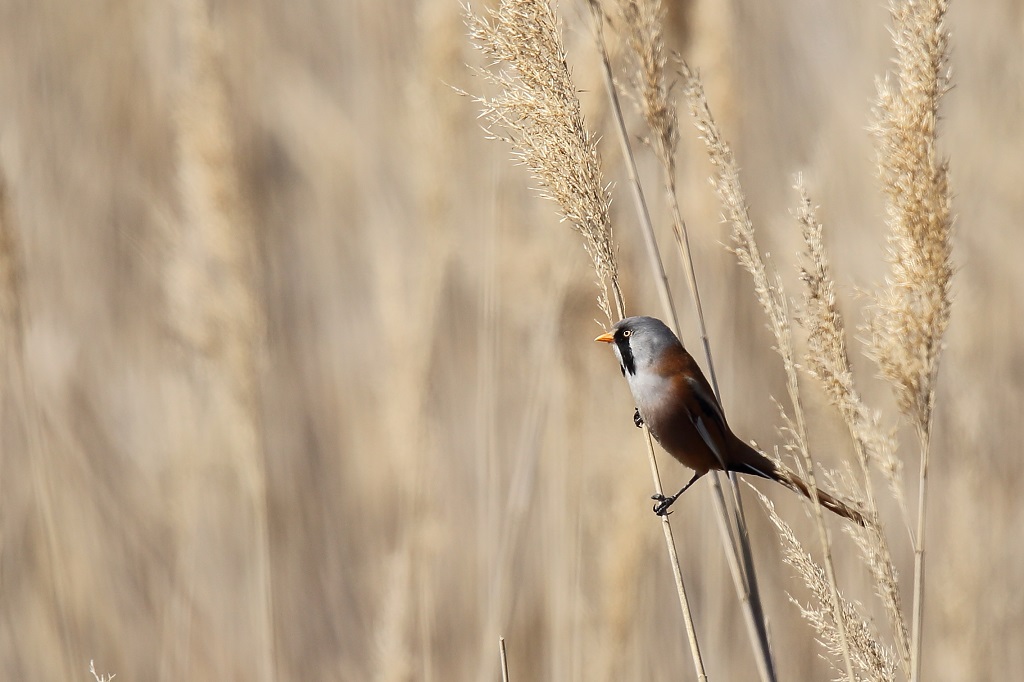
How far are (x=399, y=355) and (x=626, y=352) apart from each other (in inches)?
42.1

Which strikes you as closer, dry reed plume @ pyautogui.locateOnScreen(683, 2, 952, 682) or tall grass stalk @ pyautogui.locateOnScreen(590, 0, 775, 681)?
dry reed plume @ pyautogui.locateOnScreen(683, 2, 952, 682)

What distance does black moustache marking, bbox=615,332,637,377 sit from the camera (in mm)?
1472

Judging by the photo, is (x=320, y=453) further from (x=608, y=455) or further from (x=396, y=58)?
(x=396, y=58)

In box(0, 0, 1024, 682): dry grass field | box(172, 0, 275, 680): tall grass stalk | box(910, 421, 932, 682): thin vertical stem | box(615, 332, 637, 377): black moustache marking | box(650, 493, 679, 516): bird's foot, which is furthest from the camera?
box(0, 0, 1024, 682): dry grass field

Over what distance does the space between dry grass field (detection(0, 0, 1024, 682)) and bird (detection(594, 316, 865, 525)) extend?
0.67m

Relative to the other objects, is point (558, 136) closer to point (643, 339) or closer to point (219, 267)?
point (643, 339)

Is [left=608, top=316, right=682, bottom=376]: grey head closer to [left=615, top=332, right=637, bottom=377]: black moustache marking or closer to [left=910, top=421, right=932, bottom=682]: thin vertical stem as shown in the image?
[left=615, top=332, right=637, bottom=377]: black moustache marking

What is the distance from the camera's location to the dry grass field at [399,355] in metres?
2.29

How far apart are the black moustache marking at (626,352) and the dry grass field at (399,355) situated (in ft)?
2.11

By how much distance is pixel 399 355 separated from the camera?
8.02 feet

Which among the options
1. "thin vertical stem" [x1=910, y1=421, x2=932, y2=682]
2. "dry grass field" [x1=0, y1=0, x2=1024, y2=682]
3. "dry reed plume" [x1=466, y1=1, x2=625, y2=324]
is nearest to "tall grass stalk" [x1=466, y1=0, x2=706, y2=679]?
"dry reed plume" [x1=466, y1=1, x2=625, y2=324]

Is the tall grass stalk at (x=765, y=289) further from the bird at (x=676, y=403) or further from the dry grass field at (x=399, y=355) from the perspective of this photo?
the dry grass field at (x=399, y=355)

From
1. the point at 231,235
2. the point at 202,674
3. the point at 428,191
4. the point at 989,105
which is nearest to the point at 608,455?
the point at 428,191

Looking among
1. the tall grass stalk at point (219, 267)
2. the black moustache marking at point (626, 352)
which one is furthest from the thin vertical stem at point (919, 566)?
the tall grass stalk at point (219, 267)
